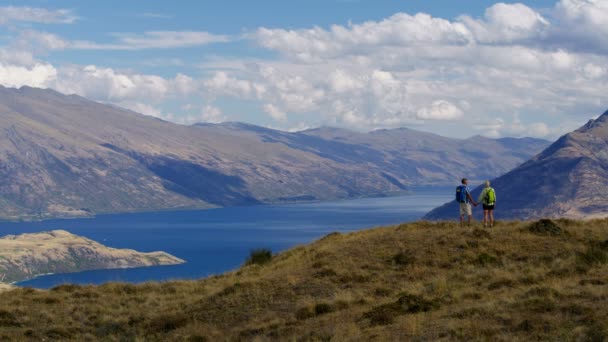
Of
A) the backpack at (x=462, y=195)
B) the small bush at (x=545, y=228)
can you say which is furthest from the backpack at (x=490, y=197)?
the small bush at (x=545, y=228)

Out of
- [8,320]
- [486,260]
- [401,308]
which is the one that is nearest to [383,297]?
[401,308]

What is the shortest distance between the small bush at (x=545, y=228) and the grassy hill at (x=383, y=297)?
0.11 metres

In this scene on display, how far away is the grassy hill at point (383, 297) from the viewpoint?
23562 mm

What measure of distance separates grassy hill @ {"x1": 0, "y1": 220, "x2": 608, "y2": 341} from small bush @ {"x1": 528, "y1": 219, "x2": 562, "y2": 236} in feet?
0.36

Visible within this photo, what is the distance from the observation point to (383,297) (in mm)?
30766

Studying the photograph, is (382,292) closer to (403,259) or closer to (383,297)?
(383,297)

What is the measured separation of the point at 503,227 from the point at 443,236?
4.93 m

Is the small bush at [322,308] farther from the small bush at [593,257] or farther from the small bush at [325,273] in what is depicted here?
the small bush at [593,257]

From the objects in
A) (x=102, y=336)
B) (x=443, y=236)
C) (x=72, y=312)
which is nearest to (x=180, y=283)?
Result: (x=72, y=312)

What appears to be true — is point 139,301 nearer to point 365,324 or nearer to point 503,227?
point 365,324

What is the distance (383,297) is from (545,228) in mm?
13960

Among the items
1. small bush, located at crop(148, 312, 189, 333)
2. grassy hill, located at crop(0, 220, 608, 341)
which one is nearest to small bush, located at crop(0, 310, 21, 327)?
grassy hill, located at crop(0, 220, 608, 341)

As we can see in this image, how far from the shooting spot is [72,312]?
3247 centimetres

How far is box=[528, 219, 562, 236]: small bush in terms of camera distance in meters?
39.2
